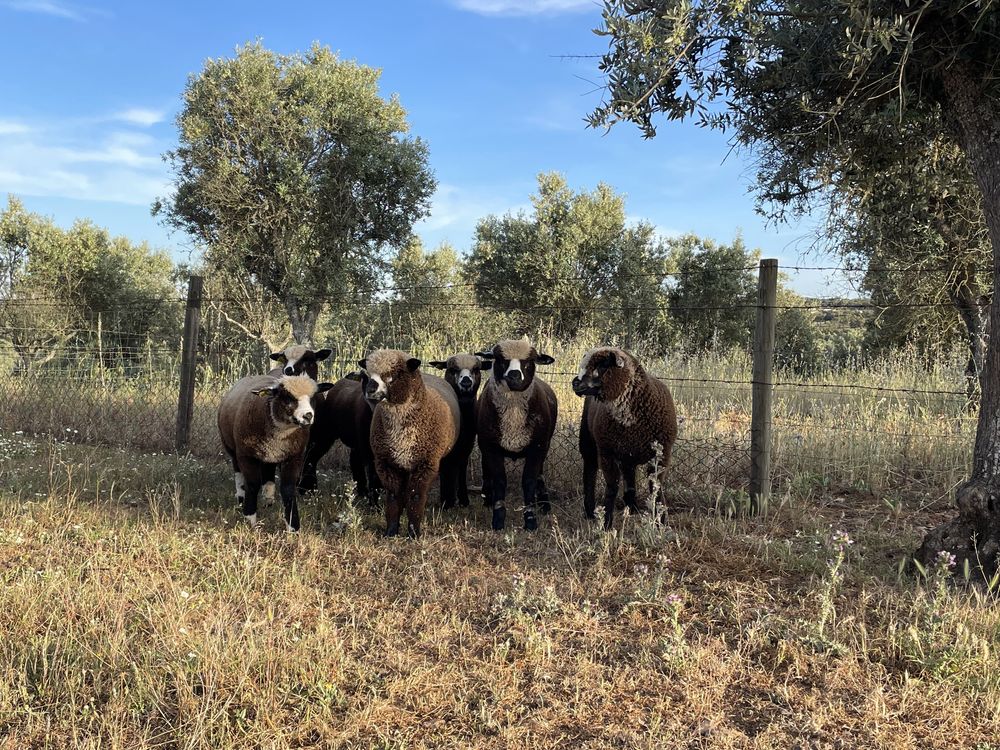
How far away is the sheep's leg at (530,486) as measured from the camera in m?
6.25

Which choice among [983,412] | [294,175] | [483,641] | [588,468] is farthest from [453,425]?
[294,175]

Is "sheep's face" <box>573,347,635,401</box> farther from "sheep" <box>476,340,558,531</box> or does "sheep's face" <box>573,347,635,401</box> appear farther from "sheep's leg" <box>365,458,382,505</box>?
"sheep's leg" <box>365,458,382,505</box>

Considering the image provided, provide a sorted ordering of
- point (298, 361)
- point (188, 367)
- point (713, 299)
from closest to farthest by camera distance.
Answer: point (298, 361)
point (188, 367)
point (713, 299)

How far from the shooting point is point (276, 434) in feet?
20.6

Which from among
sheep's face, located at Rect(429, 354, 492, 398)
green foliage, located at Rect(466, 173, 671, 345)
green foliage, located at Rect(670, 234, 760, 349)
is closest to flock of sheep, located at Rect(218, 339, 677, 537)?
sheep's face, located at Rect(429, 354, 492, 398)

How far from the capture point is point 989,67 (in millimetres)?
4590

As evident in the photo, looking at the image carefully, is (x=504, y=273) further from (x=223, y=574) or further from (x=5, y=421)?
(x=223, y=574)

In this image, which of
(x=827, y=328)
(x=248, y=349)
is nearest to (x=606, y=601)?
→ (x=248, y=349)

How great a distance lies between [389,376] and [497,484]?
1486 millimetres

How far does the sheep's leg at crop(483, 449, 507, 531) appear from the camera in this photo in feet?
20.5

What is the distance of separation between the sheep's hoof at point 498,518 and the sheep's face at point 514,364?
1.17 metres

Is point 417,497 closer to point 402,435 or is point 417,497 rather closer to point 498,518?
point 402,435

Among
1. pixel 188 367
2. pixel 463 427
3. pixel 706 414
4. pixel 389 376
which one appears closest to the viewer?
pixel 389 376

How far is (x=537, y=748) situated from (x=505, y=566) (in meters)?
2.21
